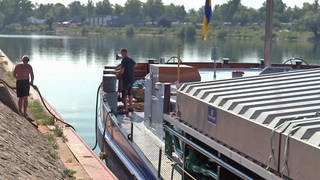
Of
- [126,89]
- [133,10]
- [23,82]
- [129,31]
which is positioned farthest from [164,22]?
[126,89]

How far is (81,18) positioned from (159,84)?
560 feet

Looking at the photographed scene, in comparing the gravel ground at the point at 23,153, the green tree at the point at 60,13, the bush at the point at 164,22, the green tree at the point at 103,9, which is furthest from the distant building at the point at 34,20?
the gravel ground at the point at 23,153

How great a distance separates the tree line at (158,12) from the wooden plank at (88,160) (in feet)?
384

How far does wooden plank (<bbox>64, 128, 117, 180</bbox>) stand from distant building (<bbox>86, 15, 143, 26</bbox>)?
500 feet

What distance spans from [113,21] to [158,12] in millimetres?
14530

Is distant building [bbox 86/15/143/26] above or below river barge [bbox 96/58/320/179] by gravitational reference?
above

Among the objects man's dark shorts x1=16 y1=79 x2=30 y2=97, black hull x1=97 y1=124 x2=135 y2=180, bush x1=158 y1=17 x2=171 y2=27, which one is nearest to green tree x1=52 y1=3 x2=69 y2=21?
bush x1=158 y1=17 x2=171 y2=27

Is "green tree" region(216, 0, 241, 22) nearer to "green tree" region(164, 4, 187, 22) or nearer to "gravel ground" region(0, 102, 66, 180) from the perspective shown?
"green tree" region(164, 4, 187, 22)

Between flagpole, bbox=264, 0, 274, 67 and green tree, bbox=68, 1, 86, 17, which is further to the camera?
green tree, bbox=68, 1, 86, 17

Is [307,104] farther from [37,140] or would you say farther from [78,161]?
[37,140]

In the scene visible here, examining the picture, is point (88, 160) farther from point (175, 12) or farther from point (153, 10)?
point (153, 10)

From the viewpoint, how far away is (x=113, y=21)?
540 ft

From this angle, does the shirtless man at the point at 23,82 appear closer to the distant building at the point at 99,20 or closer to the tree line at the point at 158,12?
the tree line at the point at 158,12

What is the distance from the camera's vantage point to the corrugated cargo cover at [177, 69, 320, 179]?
439 centimetres
